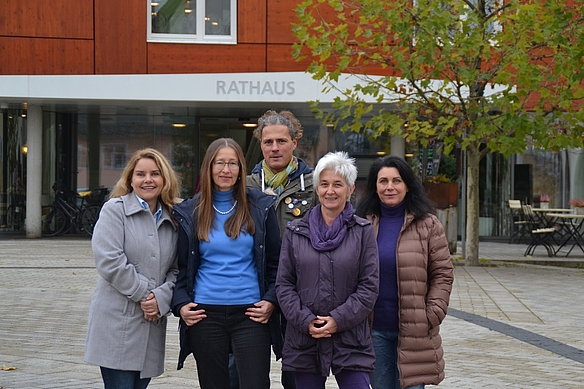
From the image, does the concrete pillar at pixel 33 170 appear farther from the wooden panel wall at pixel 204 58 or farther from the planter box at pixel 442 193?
the planter box at pixel 442 193

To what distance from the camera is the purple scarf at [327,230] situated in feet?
13.6

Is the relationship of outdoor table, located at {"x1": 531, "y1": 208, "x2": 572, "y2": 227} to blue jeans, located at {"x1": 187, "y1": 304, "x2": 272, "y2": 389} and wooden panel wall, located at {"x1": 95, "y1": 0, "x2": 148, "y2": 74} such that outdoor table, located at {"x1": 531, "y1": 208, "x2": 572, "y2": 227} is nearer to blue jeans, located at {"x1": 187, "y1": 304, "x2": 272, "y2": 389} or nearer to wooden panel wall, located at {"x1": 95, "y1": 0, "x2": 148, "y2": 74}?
wooden panel wall, located at {"x1": 95, "y1": 0, "x2": 148, "y2": 74}

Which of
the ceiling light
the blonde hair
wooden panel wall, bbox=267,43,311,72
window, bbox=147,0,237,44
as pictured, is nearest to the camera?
the blonde hair

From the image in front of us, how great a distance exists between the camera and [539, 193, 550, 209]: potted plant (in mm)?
23484

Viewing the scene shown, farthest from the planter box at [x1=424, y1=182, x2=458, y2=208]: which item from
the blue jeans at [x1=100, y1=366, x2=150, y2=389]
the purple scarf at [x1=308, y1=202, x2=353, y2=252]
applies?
the blue jeans at [x1=100, y1=366, x2=150, y2=389]

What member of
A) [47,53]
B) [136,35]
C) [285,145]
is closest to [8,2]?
[47,53]

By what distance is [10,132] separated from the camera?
23.1m

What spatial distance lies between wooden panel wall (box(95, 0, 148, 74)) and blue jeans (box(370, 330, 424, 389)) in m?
17.2

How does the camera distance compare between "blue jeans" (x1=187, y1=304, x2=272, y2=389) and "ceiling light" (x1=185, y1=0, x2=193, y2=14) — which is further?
"ceiling light" (x1=185, y1=0, x2=193, y2=14)

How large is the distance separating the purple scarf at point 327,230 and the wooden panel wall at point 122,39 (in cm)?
1734

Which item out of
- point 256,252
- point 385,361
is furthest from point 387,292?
point 256,252

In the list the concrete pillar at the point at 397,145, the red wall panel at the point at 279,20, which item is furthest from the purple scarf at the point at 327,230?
the concrete pillar at the point at 397,145

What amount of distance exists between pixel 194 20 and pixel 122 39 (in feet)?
5.98

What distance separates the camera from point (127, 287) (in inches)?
168
